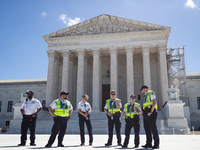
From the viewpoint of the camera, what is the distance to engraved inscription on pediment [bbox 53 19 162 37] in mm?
32000

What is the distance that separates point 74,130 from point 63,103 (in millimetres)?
14182

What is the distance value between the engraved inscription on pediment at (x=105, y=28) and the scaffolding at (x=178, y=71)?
23.6ft

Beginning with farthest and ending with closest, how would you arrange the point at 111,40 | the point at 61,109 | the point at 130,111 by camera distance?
the point at 111,40 → the point at 130,111 → the point at 61,109

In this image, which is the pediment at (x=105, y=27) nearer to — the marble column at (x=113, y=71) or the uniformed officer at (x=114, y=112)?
the marble column at (x=113, y=71)

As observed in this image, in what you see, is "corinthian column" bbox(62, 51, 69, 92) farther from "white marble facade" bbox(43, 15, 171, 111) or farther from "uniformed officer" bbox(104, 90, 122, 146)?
"uniformed officer" bbox(104, 90, 122, 146)

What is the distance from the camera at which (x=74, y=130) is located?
21.5 metres

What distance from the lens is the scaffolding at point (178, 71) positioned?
34.2m

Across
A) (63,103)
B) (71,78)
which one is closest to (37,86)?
(71,78)

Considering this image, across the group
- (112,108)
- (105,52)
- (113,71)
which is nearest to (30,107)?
(112,108)

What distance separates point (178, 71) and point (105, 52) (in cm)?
1257

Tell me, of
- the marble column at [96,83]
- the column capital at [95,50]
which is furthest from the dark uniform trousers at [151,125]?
the column capital at [95,50]

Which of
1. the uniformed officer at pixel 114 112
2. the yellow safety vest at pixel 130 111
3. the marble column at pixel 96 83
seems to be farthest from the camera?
the marble column at pixel 96 83

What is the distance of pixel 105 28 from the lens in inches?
1291

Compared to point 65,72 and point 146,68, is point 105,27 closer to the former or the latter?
point 146,68
